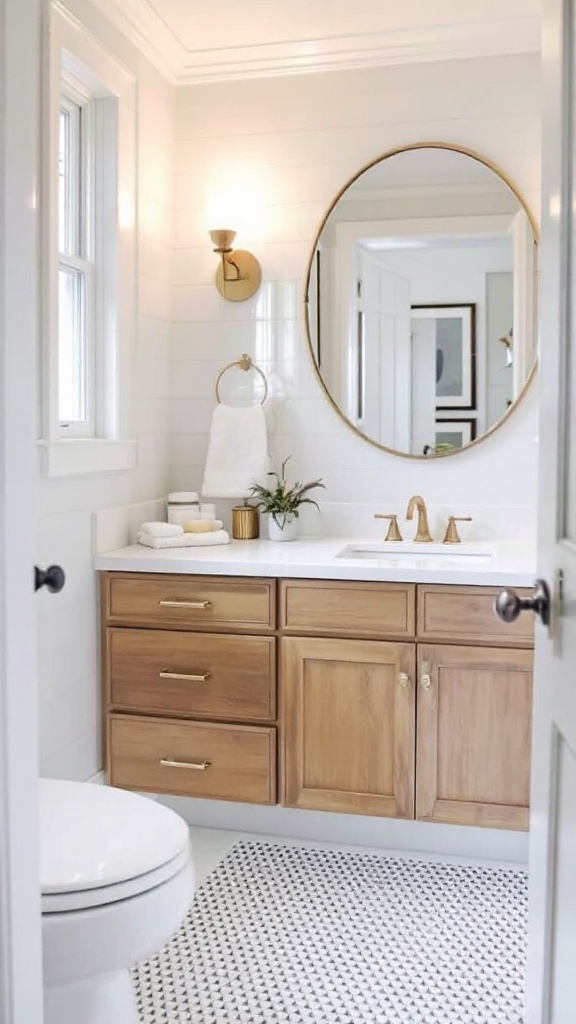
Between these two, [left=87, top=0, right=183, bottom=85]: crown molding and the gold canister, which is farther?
the gold canister

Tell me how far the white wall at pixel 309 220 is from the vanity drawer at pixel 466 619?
624mm

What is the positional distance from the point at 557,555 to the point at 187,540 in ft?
6.08

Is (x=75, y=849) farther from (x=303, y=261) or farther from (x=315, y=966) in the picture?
(x=303, y=261)

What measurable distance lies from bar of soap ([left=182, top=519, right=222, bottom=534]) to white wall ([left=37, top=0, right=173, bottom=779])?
0.20m

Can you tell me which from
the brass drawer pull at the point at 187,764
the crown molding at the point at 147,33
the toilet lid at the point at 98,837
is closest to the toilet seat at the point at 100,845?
the toilet lid at the point at 98,837

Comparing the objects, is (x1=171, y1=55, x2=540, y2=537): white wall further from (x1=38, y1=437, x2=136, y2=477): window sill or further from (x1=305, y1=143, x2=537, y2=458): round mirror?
(x1=38, y1=437, x2=136, y2=477): window sill

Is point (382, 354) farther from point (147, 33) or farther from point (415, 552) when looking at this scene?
point (147, 33)

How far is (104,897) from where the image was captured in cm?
153

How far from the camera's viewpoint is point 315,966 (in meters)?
2.14

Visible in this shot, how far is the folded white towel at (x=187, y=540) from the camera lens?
2.89m

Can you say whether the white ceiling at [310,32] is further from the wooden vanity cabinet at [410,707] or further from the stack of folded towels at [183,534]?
the wooden vanity cabinet at [410,707]

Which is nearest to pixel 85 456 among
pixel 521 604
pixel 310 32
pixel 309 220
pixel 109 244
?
pixel 109 244

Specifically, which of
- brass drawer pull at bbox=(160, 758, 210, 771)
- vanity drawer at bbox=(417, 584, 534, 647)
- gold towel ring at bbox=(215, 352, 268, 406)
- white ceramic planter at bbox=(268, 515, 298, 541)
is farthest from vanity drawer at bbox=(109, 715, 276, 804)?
gold towel ring at bbox=(215, 352, 268, 406)

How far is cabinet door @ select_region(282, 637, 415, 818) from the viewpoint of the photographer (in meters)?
2.58
